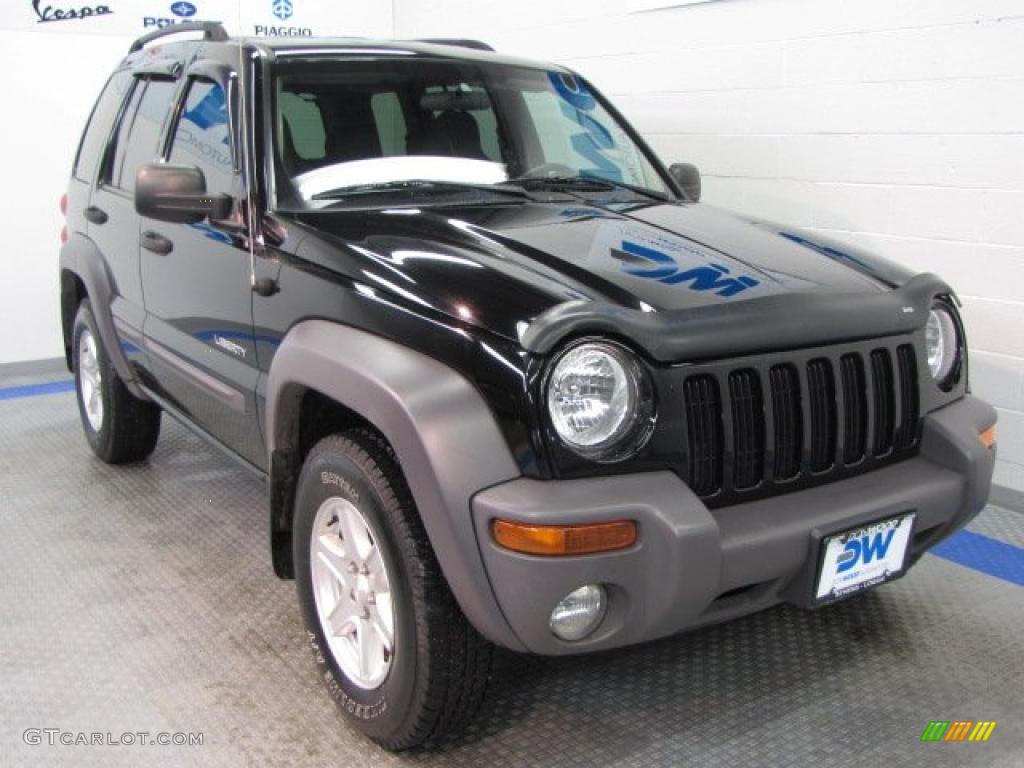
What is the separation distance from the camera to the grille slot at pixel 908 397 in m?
2.34

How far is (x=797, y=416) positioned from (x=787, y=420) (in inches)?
1.0

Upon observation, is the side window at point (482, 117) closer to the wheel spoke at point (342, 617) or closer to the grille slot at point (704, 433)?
the grille slot at point (704, 433)

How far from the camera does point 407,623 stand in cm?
204

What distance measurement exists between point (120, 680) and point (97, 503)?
1384 millimetres

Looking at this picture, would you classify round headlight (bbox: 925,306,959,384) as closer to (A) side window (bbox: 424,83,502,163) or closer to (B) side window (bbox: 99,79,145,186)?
(A) side window (bbox: 424,83,502,163)

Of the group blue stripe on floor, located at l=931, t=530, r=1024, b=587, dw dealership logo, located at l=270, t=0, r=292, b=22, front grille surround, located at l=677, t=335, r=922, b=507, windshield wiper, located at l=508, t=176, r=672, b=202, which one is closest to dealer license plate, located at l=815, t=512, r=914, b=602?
front grille surround, located at l=677, t=335, r=922, b=507

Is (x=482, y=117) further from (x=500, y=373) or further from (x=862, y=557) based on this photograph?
(x=862, y=557)

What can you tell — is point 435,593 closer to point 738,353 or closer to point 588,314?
point 588,314

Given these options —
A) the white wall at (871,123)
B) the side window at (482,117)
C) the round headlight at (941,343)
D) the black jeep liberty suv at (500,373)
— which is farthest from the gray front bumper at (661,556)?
the white wall at (871,123)

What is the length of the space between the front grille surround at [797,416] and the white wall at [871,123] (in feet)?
5.43

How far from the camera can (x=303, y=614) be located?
2.49 meters

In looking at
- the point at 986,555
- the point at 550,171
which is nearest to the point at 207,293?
the point at 550,171

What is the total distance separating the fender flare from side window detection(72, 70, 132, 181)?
1.03 feet
